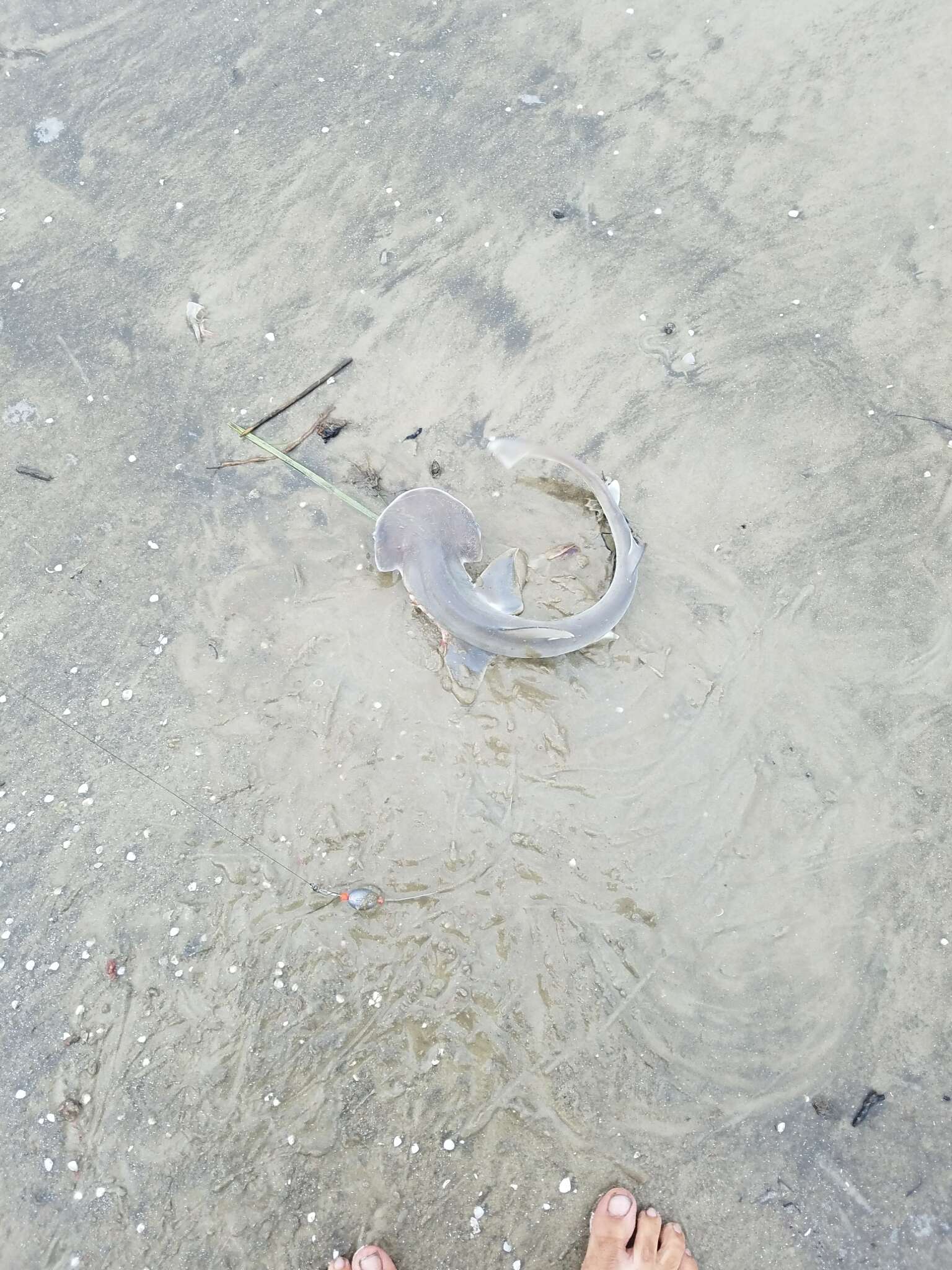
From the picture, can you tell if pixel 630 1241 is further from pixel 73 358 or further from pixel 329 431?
pixel 73 358

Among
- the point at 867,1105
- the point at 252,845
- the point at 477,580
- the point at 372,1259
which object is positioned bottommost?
the point at 372,1259

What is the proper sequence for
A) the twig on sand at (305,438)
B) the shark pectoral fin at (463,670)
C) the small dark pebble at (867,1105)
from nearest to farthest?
1. the small dark pebble at (867,1105)
2. the shark pectoral fin at (463,670)
3. the twig on sand at (305,438)

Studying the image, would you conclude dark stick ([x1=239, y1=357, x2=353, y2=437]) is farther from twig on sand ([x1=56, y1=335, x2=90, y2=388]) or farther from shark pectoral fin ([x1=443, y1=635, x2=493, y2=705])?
shark pectoral fin ([x1=443, y1=635, x2=493, y2=705])

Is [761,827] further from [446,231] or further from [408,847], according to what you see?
[446,231]

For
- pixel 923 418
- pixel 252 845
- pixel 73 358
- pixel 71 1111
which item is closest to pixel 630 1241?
pixel 252 845

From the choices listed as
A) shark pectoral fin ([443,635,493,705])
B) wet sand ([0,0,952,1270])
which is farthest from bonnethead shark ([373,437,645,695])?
wet sand ([0,0,952,1270])

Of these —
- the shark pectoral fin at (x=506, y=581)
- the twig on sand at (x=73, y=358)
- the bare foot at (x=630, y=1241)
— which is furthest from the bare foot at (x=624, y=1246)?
the twig on sand at (x=73, y=358)

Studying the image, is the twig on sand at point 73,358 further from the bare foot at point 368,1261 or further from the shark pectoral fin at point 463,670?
the bare foot at point 368,1261
